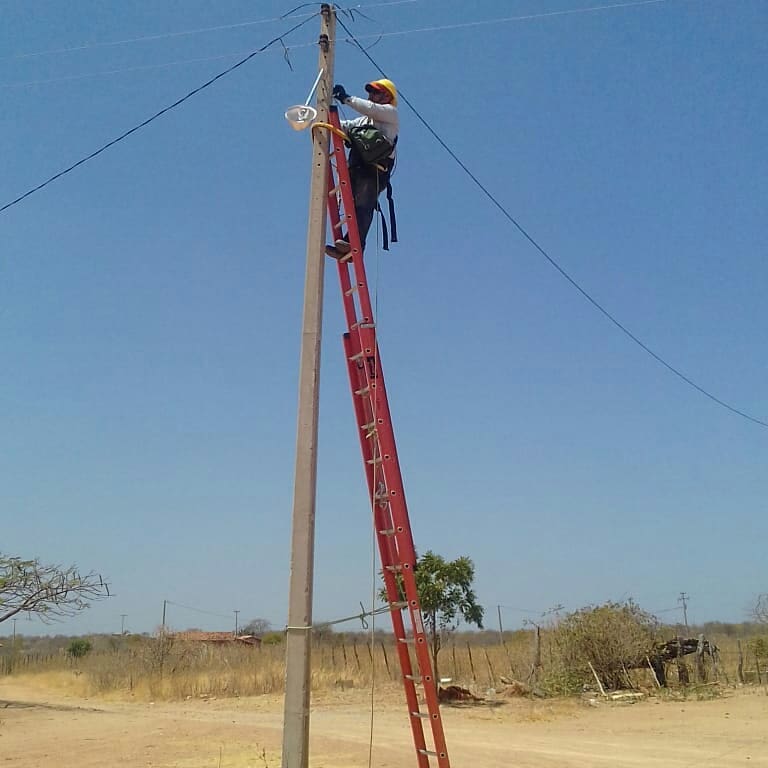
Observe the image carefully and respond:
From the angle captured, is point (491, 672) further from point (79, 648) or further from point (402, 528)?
point (79, 648)

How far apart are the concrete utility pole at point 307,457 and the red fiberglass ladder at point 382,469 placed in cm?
23

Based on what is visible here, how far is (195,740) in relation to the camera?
11.0 m

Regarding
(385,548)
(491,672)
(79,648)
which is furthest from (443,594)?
(79,648)

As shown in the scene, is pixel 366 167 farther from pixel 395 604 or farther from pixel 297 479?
pixel 395 604

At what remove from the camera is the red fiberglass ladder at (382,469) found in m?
5.04

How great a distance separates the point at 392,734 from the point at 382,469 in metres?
9.26

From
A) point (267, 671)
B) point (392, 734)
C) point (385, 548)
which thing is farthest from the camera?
point (267, 671)

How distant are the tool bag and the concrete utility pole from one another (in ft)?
1.00

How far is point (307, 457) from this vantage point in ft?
16.5

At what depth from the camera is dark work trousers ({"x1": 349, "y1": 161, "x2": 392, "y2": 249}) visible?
20.0ft

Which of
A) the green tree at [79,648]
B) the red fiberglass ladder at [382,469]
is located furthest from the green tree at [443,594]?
the green tree at [79,648]

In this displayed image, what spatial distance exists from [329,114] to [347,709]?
1566cm

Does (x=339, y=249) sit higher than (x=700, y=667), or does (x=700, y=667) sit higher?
(x=339, y=249)

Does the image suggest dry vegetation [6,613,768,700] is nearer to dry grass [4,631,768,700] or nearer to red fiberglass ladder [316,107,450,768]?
dry grass [4,631,768,700]
